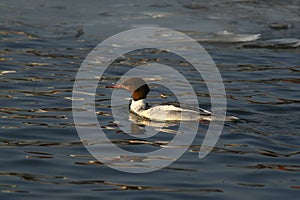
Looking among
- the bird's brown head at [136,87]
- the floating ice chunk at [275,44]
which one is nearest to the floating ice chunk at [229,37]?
the floating ice chunk at [275,44]

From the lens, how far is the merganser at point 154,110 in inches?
Result: 388

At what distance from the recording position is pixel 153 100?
1133 centimetres

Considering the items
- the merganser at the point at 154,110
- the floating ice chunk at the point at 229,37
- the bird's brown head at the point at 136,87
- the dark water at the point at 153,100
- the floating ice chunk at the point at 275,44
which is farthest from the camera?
the floating ice chunk at the point at 229,37

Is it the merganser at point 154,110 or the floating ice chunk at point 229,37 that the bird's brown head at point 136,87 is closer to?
the merganser at point 154,110

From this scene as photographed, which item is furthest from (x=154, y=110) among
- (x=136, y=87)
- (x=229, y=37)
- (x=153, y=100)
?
(x=229, y=37)

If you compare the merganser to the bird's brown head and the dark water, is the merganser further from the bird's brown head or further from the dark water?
the dark water

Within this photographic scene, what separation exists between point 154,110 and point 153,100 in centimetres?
115

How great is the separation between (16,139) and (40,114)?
1.30 meters

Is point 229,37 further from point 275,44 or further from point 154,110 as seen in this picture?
point 154,110

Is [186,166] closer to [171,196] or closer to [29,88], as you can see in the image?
[171,196]

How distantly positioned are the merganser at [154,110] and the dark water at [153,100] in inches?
14.1

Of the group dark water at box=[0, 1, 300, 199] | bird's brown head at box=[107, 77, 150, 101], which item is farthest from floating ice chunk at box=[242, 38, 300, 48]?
bird's brown head at box=[107, 77, 150, 101]

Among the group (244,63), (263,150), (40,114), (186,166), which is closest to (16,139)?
(40,114)

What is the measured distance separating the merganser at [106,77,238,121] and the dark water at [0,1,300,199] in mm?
359
